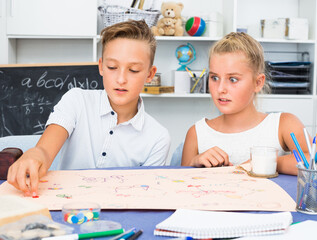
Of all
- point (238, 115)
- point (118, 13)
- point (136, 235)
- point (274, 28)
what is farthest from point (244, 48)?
point (274, 28)

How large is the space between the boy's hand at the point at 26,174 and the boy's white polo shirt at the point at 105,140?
468 mm

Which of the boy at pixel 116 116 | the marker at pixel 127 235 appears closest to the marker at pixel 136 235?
the marker at pixel 127 235

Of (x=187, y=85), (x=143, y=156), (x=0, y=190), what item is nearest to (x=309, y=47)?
(x=187, y=85)

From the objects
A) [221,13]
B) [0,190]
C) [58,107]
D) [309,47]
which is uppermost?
[221,13]

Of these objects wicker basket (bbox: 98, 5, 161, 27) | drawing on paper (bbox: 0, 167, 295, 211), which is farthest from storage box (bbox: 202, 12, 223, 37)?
drawing on paper (bbox: 0, 167, 295, 211)

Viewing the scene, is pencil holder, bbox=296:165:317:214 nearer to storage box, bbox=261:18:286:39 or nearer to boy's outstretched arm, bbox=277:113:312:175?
boy's outstretched arm, bbox=277:113:312:175

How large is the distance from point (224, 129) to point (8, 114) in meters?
1.62

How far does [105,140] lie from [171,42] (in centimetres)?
182

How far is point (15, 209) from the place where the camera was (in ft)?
2.18

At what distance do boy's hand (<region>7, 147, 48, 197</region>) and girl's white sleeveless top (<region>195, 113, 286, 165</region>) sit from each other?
71cm

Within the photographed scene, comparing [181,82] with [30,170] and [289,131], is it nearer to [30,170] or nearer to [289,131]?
[289,131]

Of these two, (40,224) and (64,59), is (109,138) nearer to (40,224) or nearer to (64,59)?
(40,224)

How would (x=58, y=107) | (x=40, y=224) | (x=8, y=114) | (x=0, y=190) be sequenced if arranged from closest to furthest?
(x=40, y=224)
(x=0, y=190)
(x=58, y=107)
(x=8, y=114)

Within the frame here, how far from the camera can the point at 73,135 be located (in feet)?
4.67
